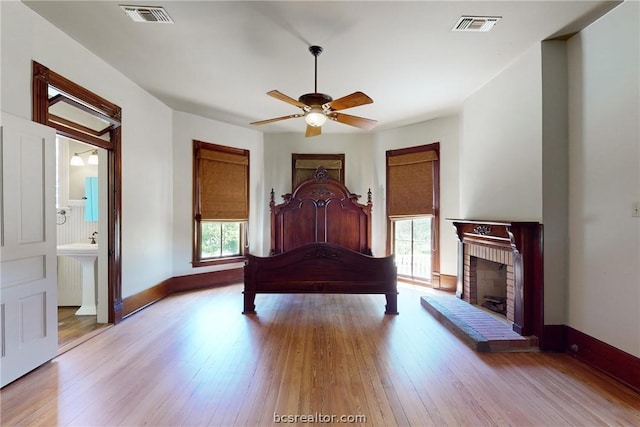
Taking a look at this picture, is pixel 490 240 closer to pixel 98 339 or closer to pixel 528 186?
pixel 528 186

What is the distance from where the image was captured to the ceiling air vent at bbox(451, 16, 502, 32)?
253 centimetres

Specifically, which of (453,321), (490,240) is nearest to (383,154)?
(490,240)

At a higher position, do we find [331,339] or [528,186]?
[528,186]

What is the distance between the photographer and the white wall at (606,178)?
229 centimetres

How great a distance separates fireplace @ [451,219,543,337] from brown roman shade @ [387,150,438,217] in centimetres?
129

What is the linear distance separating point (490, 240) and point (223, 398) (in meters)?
3.09

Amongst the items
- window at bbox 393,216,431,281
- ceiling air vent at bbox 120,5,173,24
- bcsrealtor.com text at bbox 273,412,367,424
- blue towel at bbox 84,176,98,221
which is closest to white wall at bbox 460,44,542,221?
window at bbox 393,216,431,281

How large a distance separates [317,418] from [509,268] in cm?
255

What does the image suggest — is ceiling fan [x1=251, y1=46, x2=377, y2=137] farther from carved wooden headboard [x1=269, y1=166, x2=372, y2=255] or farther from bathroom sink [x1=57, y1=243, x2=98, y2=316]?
bathroom sink [x1=57, y1=243, x2=98, y2=316]

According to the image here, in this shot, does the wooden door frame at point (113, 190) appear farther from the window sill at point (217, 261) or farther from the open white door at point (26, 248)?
the window sill at point (217, 261)

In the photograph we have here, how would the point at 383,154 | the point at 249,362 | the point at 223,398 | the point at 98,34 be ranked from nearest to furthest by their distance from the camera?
the point at 223,398, the point at 249,362, the point at 98,34, the point at 383,154

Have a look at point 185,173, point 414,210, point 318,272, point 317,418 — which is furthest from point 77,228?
point 414,210

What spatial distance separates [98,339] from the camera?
3.12m

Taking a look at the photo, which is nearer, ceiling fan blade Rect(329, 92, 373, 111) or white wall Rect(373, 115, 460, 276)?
ceiling fan blade Rect(329, 92, 373, 111)
